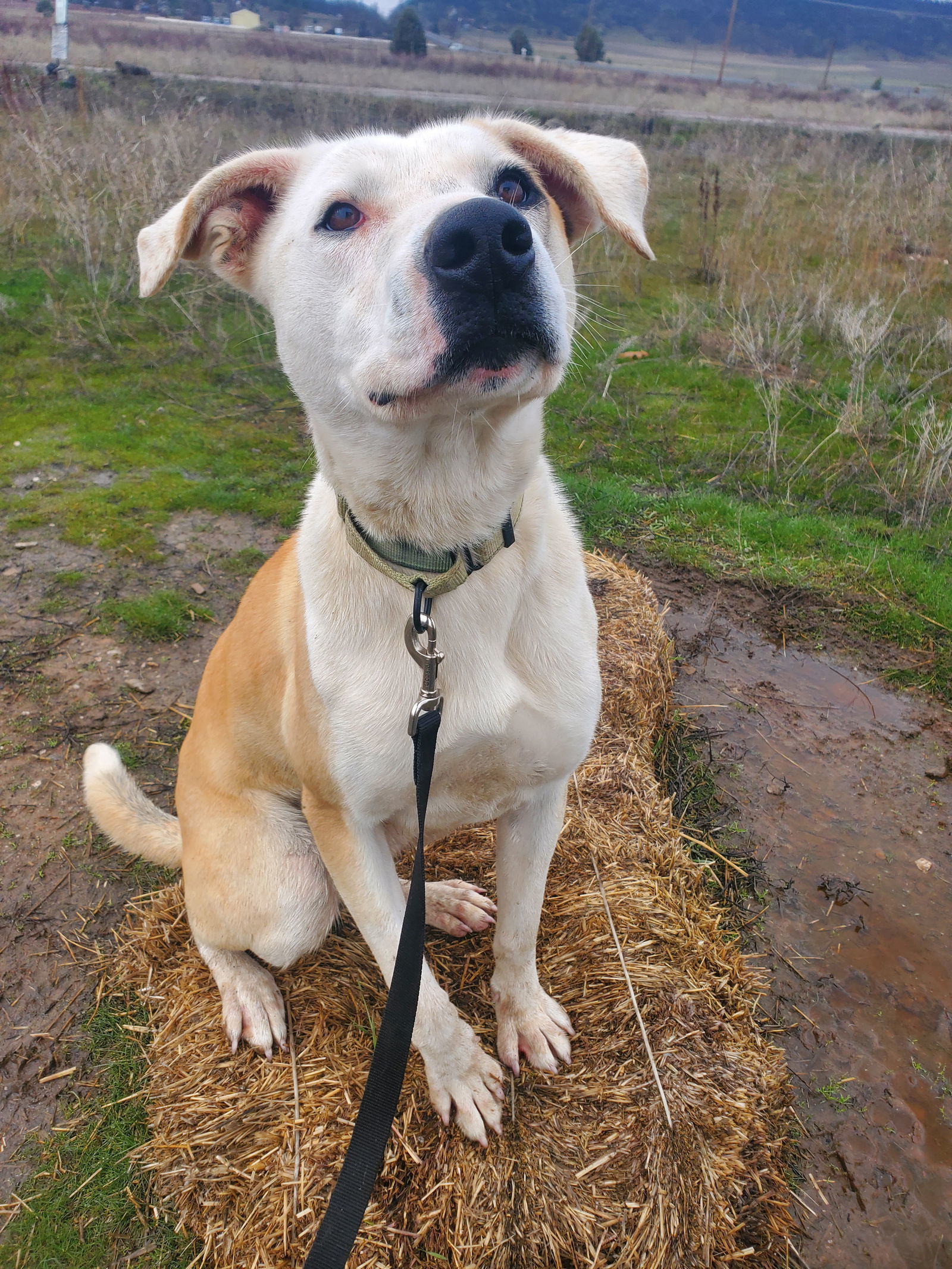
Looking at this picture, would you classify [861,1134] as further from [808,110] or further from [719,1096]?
[808,110]

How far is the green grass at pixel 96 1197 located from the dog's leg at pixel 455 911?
3.59ft

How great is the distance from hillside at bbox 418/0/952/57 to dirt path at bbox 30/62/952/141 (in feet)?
333

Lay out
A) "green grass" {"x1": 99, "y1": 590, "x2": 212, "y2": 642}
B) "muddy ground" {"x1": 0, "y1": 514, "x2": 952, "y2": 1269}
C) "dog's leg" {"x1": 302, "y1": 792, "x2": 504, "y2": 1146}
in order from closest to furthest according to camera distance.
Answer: "dog's leg" {"x1": 302, "y1": 792, "x2": 504, "y2": 1146} → "muddy ground" {"x1": 0, "y1": 514, "x2": 952, "y2": 1269} → "green grass" {"x1": 99, "y1": 590, "x2": 212, "y2": 642}

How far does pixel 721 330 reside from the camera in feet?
28.8

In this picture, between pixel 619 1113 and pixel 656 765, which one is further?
pixel 656 765

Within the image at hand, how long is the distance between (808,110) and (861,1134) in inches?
1758

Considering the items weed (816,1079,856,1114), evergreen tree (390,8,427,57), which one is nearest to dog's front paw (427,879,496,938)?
weed (816,1079,856,1114)

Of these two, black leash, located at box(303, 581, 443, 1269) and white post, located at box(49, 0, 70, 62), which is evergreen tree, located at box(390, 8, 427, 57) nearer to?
white post, located at box(49, 0, 70, 62)

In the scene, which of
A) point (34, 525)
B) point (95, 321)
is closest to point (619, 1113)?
point (34, 525)

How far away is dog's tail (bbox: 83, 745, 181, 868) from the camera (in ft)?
9.32

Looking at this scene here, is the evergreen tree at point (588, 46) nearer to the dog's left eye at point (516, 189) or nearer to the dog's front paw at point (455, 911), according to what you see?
the dog's left eye at point (516, 189)

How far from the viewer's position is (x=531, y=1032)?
2.41 m

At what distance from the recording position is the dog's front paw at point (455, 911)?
2.75 m

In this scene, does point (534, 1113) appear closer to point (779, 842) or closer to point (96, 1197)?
point (96, 1197)
